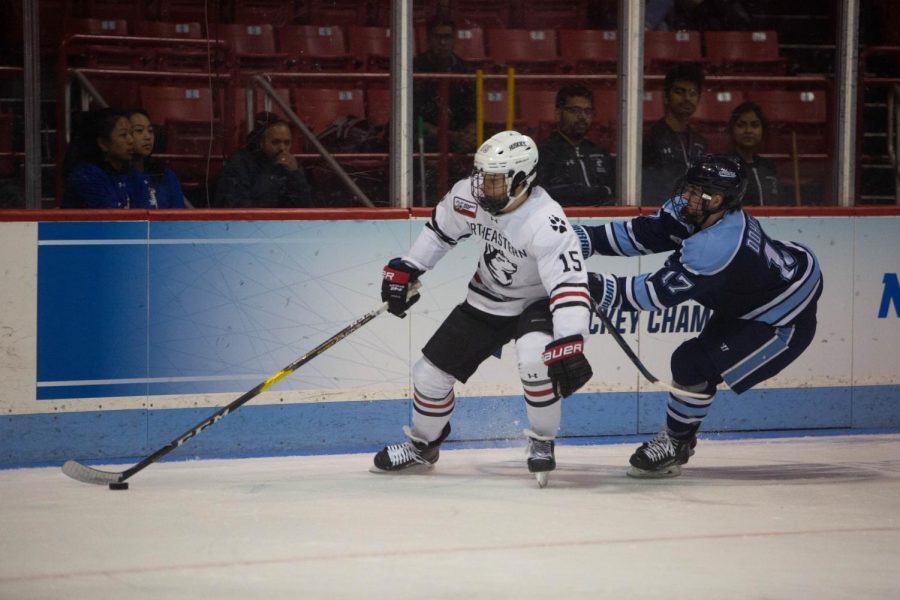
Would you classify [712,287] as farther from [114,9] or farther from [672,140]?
[114,9]

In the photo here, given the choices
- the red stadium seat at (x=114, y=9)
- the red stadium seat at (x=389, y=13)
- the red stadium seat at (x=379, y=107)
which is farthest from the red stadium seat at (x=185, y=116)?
the red stadium seat at (x=389, y=13)

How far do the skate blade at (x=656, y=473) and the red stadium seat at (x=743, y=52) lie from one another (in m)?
1.98

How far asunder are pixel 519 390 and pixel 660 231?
1.00 metres

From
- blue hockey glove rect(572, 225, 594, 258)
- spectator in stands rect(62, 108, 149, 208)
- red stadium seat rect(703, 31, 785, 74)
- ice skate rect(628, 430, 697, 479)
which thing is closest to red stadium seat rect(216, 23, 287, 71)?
spectator in stands rect(62, 108, 149, 208)

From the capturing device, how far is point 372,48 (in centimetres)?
539

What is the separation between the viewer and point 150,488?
4426 millimetres

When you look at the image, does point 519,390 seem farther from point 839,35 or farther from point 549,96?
point 839,35

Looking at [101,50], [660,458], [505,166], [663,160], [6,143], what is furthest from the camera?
[663,160]

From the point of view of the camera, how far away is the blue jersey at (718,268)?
14.8 ft

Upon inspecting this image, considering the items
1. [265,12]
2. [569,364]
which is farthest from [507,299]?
[265,12]

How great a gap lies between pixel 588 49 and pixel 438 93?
0.76 m

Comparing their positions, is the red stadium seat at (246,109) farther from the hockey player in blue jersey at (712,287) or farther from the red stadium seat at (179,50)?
the hockey player in blue jersey at (712,287)

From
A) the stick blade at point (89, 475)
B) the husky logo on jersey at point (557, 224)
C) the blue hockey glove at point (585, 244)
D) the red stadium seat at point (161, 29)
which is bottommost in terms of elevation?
the stick blade at point (89, 475)

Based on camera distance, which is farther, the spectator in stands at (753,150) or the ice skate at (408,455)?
the spectator in stands at (753,150)
